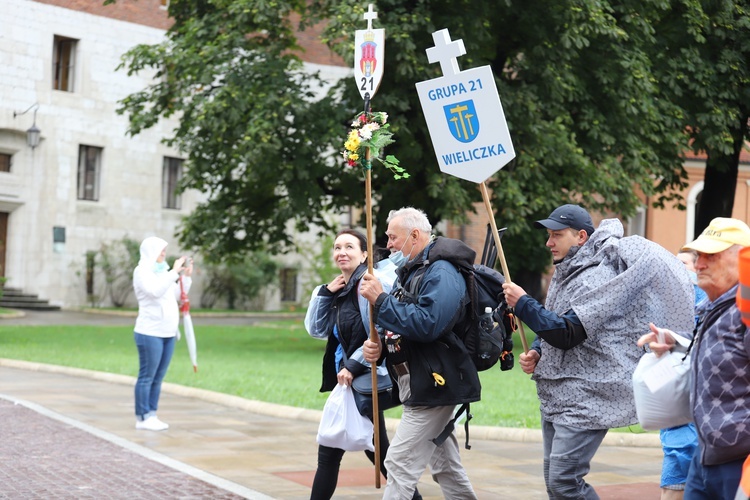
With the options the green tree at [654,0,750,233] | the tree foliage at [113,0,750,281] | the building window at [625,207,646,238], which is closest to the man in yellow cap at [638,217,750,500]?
the tree foliage at [113,0,750,281]

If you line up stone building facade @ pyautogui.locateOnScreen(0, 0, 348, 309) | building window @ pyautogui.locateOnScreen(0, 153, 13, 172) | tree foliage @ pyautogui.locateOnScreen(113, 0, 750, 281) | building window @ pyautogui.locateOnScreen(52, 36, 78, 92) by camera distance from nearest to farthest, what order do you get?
1. tree foliage @ pyautogui.locateOnScreen(113, 0, 750, 281)
2. stone building facade @ pyautogui.locateOnScreen(0, 0, 348, 309)
3. building window @ pyautogui.locateOnScreen(0, 153, 13, 172)
4. building window @ pyautogui.locateOnScreen(52, 36, 78, 92)

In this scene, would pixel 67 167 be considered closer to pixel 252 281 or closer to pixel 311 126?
pixel 252 281

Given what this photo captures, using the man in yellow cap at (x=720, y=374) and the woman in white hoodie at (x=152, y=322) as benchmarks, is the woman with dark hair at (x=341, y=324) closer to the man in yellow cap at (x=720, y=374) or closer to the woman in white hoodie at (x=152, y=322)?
the man in yellow cap at (x=720, y=374)

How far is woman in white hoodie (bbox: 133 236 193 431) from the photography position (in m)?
11.5

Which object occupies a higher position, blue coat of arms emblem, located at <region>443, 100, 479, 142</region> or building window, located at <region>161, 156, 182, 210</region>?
building window, located at <region>161, 156, 182, 210</region>

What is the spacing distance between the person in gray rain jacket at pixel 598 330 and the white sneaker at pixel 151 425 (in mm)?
6655

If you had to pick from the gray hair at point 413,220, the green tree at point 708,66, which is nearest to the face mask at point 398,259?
the gray hair at point 413,220

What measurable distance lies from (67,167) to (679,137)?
2349cm

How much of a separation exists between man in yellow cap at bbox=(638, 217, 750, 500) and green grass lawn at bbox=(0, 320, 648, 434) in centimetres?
746

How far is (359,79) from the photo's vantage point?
7000mm

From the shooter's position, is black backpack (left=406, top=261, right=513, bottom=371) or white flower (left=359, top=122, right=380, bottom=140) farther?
white flower (left=359, top=122, right=380, bottom=140)

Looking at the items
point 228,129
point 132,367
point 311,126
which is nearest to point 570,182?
point 311,126

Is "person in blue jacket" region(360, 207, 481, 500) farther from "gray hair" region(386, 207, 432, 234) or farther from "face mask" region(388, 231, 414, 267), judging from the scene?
"face mask" region(388, 231, 414, 267)

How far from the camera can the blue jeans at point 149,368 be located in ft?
37.9
